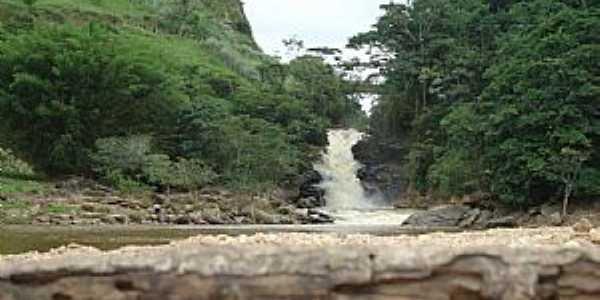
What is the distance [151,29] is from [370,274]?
93779 millimetres

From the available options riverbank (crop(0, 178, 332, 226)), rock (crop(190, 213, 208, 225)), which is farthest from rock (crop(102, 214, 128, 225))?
rock (crop(190, 213, 208, 225))

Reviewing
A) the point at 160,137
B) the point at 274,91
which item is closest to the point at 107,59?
the point at 160,137

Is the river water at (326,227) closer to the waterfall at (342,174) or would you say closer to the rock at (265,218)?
the waterfall at (342,174)

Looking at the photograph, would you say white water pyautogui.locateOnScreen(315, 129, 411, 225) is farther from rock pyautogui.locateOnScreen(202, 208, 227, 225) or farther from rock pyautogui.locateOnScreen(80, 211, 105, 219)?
rock pyautogui.locateOnScreen(80, 211, 105, 219)

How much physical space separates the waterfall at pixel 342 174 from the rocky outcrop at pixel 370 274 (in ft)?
172

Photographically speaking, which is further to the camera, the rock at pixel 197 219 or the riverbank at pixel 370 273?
the rock at pixel 197 219

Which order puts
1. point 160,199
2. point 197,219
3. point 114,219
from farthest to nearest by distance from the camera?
point 160,199, point 197,219, point 114,219

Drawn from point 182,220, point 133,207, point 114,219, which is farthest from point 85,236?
point 133,207

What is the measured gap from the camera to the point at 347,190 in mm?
64625

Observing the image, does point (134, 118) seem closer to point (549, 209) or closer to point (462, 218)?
point (462, 218)

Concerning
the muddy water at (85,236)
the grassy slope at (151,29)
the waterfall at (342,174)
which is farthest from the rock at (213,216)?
the grassy slope at (151,29)

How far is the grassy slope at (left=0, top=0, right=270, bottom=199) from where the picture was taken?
8194 cm

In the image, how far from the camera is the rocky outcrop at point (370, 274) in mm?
6109

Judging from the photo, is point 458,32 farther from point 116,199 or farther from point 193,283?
point 193,283
